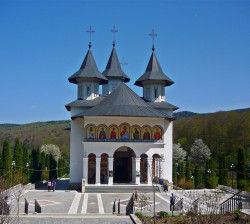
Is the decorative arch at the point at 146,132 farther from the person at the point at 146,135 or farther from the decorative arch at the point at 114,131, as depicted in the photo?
the decorative arch at the point at 114,131

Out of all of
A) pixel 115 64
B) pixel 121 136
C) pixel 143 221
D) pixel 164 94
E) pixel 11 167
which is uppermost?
pixel 115 64

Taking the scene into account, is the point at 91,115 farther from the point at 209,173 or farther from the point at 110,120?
the point at 209,173

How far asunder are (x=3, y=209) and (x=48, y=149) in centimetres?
6266

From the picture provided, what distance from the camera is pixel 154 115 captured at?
33.2 metres

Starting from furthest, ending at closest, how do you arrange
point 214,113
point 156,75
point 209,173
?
point 214,113 < point 156,75 < point 209,173

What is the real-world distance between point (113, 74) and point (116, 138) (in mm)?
14023

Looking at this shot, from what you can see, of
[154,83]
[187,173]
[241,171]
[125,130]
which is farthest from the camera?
[154,83]

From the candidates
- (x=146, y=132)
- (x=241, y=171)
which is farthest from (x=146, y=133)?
(x=241, y=171)

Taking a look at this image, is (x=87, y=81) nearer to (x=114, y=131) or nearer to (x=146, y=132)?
(x=114, y=131)

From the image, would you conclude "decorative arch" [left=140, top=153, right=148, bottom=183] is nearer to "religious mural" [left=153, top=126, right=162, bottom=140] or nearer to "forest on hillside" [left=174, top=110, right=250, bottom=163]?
"religious mural" [left=153, top=126, right=162, bottom=140]

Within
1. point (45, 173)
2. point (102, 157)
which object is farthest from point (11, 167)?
point (45, 173)

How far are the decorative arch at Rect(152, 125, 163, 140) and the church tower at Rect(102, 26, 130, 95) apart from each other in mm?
12589

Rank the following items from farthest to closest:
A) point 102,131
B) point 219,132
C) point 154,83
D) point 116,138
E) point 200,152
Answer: point 219,132
point 200,152
point 154,83
point 102,131
point 116,138

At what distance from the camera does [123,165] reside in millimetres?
36406
